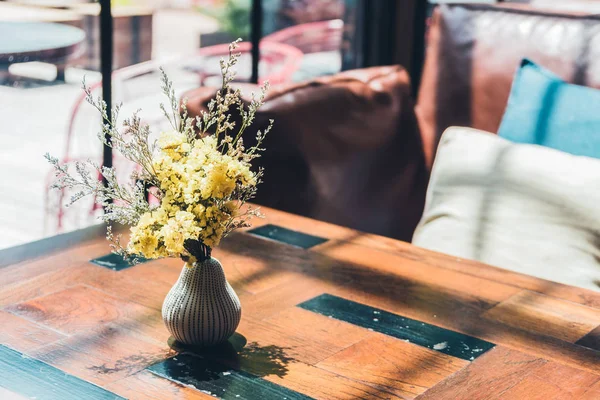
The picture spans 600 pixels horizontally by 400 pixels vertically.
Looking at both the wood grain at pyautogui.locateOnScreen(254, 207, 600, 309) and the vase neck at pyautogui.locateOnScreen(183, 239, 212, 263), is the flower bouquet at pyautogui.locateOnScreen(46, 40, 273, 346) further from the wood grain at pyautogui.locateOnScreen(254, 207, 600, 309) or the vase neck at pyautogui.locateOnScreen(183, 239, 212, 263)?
the wood grain at pyautogui.locateOnScreen(254, 207, 600, 309)

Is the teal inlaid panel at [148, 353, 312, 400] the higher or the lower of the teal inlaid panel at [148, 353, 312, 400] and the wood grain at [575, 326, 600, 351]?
the lower

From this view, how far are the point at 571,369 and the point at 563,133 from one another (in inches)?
37.4

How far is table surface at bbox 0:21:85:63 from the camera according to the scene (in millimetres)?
1769

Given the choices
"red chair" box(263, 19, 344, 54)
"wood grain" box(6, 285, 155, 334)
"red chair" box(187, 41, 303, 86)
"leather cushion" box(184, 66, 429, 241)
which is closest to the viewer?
"wood grain" box(6, 285, 155, 334)

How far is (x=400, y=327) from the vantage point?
4.27ft

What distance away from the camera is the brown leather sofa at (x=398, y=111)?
198 centimetres

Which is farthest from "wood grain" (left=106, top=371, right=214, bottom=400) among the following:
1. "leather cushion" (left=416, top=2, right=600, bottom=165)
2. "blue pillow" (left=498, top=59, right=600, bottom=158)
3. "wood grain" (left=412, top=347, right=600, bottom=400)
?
"leather cushion" (left=416, top=2, right=600, bottom=165)

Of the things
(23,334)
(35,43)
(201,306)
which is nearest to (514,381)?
(201,306)

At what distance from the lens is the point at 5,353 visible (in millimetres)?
1142

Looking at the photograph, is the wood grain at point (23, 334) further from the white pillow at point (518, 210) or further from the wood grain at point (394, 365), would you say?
the white pillow at point (518, 210)

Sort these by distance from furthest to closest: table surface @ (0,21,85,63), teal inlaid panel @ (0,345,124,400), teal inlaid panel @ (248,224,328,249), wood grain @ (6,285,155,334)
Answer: table surface @ (0,21,85,63) < teal inlaid panel @ (248,224,328,249) < wood grain @ (6,285,155,334) < teal inlaid panel @ (0,345,124,400)

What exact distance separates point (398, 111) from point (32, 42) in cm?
100

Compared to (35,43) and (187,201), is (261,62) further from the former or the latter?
(187,201)

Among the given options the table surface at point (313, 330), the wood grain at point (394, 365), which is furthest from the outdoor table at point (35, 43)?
the wood grain at point (394, 365)
